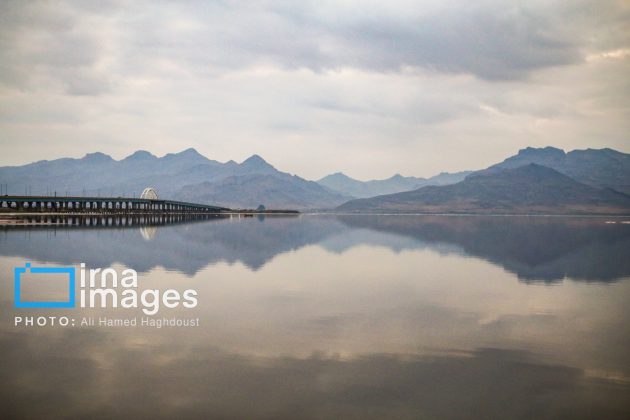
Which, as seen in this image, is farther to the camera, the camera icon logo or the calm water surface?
the camera icon logo

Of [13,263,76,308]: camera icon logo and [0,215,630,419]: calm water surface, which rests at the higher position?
[13,263,76,308]: camera icon logo

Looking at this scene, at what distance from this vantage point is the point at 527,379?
1625cm

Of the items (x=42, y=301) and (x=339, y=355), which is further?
(x=42, y=301)

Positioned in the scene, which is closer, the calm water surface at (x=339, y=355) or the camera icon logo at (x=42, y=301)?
the calm water surface at (x=339, y=355)

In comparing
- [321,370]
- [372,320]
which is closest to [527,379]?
[321,370]

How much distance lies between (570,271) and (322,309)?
27.5 meters

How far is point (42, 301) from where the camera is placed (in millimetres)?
27781

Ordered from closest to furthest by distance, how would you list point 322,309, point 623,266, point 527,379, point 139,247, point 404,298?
point 527,379
point 322,309
point 404,298
point 623,266
point 139,247

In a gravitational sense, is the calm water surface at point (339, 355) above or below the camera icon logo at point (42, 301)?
below

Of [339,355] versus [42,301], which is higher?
[42,301]

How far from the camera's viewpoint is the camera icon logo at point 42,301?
26.6 metres

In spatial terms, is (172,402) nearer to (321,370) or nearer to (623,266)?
(321,370)

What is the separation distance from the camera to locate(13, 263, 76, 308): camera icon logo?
87.4 ft

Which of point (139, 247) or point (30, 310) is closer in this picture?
point (30, 310)
